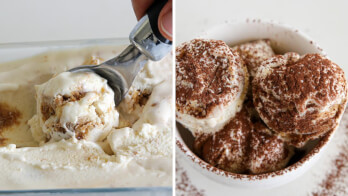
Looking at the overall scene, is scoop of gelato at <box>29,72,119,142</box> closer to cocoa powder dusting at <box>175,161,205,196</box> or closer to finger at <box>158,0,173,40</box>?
finger at <box>158,0,173,40</box>

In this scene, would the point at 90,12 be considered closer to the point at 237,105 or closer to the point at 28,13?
the point at 28,13

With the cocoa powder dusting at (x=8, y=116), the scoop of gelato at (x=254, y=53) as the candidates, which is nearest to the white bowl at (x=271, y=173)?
the scoop of gelato at (x=254, y=53)

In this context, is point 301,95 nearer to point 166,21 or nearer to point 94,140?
point 166,21

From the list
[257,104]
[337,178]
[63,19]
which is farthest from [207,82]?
[337,178]

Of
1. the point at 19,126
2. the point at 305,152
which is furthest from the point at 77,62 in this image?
the point at 305,152

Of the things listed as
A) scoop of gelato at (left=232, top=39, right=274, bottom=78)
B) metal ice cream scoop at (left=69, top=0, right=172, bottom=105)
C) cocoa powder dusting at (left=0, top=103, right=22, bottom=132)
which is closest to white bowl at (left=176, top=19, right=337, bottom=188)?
scoop of gelato at (left=232, top=39, right=274, bottom=78)
